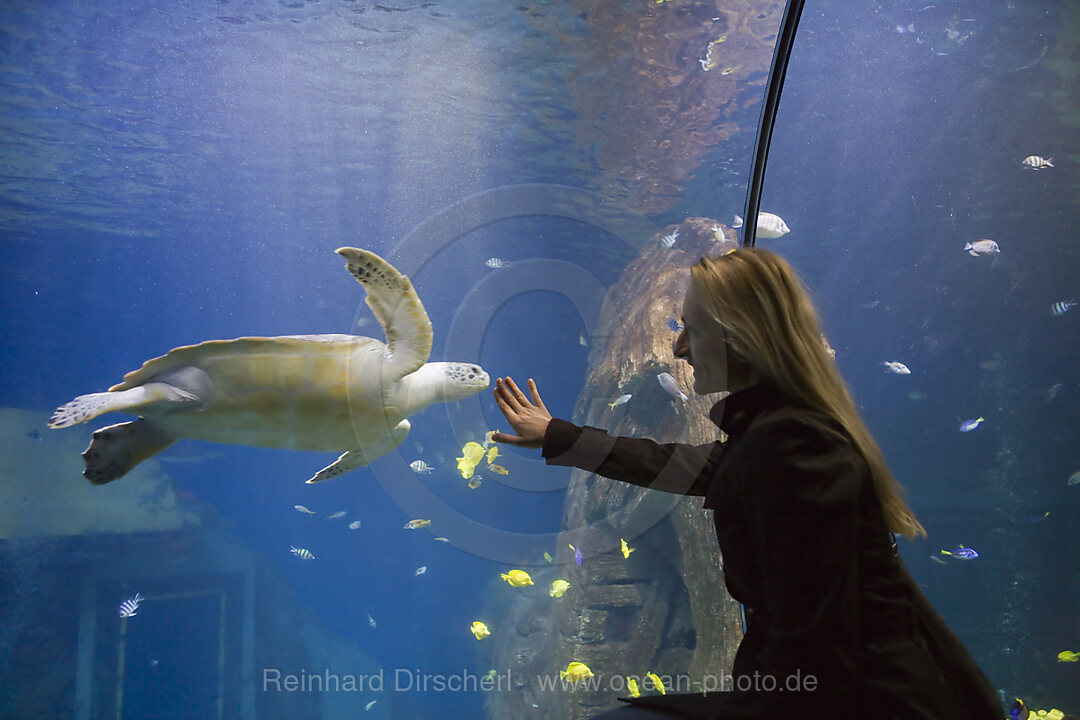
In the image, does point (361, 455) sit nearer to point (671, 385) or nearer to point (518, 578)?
point (518, 578)

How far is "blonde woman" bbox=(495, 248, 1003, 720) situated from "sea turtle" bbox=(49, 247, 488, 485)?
4.28 ft

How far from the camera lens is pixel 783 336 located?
107cm

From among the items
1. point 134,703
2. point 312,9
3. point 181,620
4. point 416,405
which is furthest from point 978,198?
point 134,703

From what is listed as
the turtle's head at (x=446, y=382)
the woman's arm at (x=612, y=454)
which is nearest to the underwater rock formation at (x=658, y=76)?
the turtle's head at (x=446, y=382)

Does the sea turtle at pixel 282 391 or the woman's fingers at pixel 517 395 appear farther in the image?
the sea turtle at pixel 282 391

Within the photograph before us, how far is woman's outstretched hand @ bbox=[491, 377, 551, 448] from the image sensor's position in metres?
1.39

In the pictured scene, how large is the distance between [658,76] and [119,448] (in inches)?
315

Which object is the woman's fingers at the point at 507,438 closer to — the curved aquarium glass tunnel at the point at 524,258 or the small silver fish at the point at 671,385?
the curved aquarium glass tunnel at the point at 524,258

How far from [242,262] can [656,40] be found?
24182 millimetres

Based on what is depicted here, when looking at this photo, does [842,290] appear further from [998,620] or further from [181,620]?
[181,620]

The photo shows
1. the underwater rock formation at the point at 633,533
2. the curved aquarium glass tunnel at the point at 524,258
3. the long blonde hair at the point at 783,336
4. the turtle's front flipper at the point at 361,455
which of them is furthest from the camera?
the curved aquarium glass tunnel at the point at 524,258

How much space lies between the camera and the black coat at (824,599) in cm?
81
